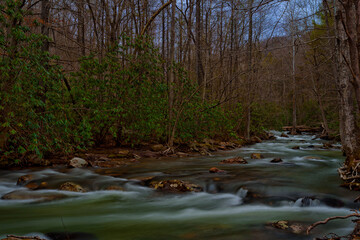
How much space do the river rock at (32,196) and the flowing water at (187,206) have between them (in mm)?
129

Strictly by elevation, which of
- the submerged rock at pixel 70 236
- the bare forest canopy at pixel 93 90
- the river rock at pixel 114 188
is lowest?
the submerged rock at pixel 70 236

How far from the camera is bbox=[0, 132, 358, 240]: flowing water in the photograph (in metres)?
4.16

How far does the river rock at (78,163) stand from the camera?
27.4 ft

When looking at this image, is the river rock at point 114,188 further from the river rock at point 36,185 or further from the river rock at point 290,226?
the river rock at point 290,226

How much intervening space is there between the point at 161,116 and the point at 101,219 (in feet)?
21.6

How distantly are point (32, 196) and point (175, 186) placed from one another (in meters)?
2.84

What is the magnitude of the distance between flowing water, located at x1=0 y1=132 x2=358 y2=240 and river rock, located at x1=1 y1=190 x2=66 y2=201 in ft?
0.42

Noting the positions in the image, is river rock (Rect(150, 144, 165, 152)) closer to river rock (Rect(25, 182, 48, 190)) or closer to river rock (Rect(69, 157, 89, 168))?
river rock (Rect(69, 157, 89, 168))

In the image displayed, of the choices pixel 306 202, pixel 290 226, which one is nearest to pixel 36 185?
pixel 290 226

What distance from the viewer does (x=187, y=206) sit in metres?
5.32

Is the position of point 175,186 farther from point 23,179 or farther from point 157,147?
point 157,147

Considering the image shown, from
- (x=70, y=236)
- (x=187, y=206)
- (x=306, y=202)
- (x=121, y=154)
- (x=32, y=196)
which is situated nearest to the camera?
(x=70, y=236)

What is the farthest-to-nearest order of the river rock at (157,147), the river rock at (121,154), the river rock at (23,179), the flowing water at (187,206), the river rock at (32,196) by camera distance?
the river rock at (157,147), the river rock at (121,154), the river rock at (23,179), the river rock at (32,196), the flowing water at (187,206)

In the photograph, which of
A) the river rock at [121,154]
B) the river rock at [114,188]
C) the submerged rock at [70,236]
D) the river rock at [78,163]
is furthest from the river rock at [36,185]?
the river rock at [121,154]
